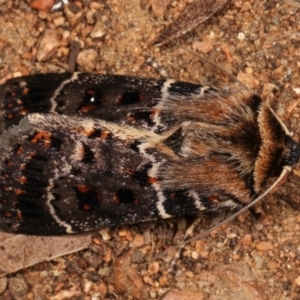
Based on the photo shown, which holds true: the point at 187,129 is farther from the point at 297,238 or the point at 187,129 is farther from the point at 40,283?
the point at 40,283

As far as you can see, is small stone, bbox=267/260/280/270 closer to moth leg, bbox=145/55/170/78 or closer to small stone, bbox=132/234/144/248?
small stone, bbox=132/234/144/248

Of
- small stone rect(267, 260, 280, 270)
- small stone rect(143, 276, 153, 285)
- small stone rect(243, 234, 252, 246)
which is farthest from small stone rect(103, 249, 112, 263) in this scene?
small stone rect(267, 260, 280, 270)

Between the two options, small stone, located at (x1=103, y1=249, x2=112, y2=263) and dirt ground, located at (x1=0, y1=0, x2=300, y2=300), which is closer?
dirt ground, located at (x1=0, y1=0, x2=300, y2=300)

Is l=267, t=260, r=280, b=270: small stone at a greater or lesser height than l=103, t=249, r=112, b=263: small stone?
greater

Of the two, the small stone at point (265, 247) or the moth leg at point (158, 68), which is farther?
the moth leg at point (158, 68)

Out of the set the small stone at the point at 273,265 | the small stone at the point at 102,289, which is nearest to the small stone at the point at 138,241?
the small stone at the point at 102,289

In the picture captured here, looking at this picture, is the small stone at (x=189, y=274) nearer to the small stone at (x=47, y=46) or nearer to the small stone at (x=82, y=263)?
the small stone at (x=82, y=263)

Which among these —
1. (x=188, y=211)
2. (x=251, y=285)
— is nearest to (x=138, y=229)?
(x=188, y=211)

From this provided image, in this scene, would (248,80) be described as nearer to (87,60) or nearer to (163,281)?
(87,60)
